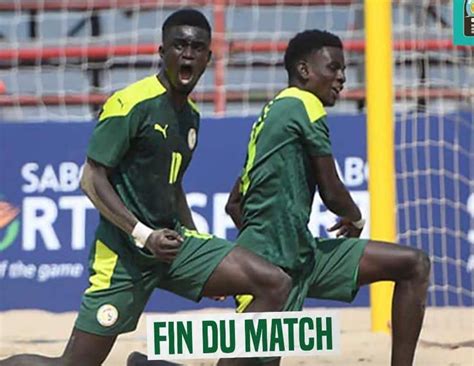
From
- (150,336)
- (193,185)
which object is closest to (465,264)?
(193,185)

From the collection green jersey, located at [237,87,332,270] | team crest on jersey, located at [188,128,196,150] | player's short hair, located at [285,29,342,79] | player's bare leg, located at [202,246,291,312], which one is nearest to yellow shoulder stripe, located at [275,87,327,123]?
green jersey, located at [237,87,332,270]

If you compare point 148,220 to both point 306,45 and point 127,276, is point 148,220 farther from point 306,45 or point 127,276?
point 306,45

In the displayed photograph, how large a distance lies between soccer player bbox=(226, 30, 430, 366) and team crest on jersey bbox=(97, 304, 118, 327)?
0.57m

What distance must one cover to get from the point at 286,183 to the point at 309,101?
0.35 m

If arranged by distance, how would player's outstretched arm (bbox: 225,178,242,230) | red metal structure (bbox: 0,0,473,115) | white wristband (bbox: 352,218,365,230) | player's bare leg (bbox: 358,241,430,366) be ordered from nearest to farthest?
player's bare leg (bbox: 358,241,430,366) → white wristband (bbox: 352,218,365,230) → player's outstretched arm (bbox: 225,178,242,230) → red metal structure (bbox: 0,0,473,115)

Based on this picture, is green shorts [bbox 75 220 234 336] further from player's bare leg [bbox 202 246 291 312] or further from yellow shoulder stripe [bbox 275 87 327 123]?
yellow shoulder stripe [bbox 275 87 327 123]

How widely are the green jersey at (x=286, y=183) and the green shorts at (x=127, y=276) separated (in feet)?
0.70

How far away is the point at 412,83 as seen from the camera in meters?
10.0

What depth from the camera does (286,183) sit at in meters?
5.30

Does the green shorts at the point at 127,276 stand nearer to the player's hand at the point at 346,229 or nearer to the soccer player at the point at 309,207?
the soccer player at the point at 309,207

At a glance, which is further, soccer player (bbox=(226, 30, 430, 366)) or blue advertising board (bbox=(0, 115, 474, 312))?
blue advertising board (bbox=(0, 115, 474, 312))

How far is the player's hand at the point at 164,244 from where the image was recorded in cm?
489

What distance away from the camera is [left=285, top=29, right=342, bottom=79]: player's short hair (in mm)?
5492

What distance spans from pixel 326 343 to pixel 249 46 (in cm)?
589
